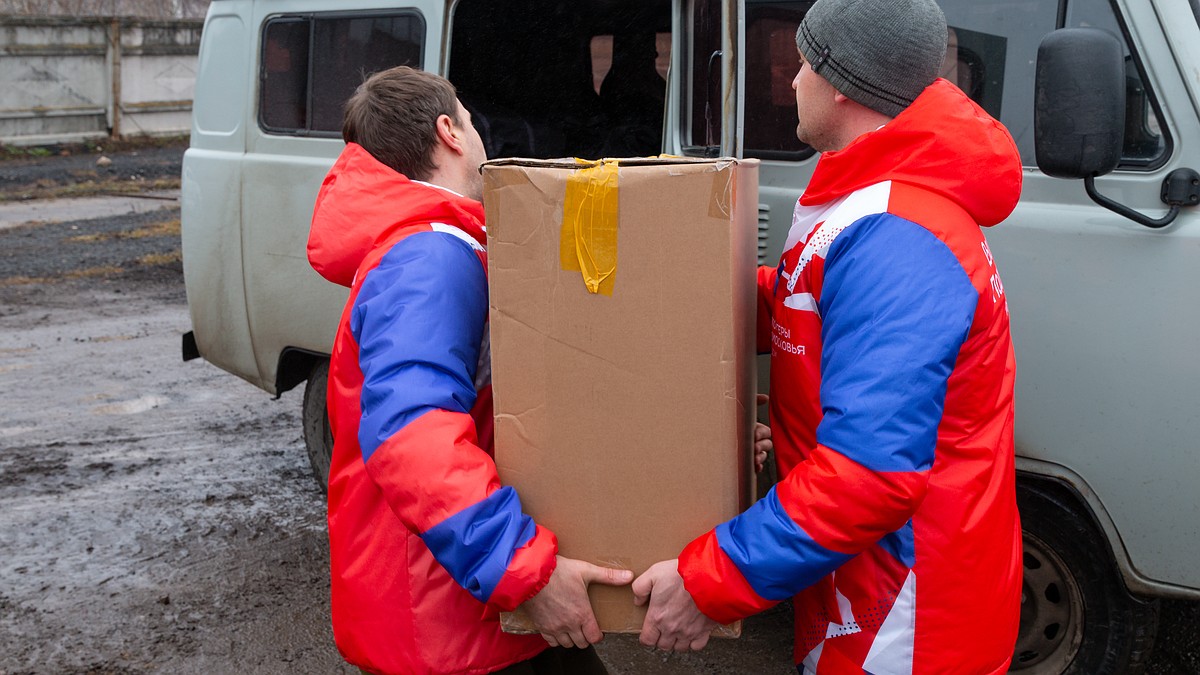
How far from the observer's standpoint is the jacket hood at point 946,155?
1.81 metres

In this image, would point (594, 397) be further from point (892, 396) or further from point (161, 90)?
point (161, 90)

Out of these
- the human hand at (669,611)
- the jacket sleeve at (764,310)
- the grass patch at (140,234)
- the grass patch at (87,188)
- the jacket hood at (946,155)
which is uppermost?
the jacket hood at (946,155)

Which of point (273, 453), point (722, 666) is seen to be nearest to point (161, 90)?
point (273, 453)

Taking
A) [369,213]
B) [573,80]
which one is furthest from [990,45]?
[573,80]

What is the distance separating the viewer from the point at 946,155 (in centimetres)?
181

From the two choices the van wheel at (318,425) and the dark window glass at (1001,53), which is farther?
the van wheel at (318,425)

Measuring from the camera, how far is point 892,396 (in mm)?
1653

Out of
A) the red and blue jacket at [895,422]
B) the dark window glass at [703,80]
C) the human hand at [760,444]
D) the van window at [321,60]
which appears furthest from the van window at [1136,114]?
the van window at [321,60]

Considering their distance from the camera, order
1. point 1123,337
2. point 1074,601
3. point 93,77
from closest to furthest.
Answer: point 1123,337, point 1074,601, point 93,77

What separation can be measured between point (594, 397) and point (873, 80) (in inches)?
27.6

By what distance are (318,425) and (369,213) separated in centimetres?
305

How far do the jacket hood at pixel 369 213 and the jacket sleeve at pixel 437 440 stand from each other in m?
0.14

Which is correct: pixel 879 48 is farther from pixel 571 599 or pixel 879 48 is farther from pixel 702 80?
A: pixel 702 80

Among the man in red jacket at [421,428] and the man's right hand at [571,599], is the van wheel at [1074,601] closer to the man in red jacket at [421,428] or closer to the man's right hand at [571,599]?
the man in red jacket at [421,428]
